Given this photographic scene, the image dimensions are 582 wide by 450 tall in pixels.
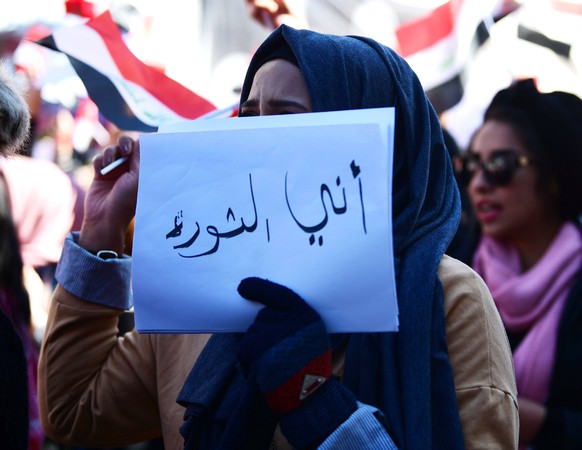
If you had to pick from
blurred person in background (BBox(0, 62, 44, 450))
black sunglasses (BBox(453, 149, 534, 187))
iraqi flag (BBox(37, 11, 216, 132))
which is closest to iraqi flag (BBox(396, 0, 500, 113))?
black sunglasses (BBox(453, 149, 534, 187))

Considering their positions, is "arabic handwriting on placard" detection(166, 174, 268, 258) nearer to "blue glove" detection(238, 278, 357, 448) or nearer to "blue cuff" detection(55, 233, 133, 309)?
"blue glove" detection(238, 278, 357, 448)

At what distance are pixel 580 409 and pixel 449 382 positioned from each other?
1.31 metres

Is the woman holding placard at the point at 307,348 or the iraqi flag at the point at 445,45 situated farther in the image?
the iraqi flag at the point at 445,45

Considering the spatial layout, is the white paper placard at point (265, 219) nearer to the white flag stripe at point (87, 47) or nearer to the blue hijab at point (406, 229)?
the blue hijab at point (406, 229)

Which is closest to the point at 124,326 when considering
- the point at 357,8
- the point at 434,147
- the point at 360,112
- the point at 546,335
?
the point at 546,335

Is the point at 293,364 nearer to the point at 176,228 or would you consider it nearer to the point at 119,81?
the point at 176,228

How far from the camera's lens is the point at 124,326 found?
12.4ft

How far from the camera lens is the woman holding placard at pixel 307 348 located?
4.14 ft

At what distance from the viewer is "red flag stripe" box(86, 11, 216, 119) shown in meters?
2.49

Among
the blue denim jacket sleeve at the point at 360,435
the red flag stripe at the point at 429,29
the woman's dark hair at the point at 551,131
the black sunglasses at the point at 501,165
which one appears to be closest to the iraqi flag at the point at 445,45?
the red flag stripe at the point at 429,29

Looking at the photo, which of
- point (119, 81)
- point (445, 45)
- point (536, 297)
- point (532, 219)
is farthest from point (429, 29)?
point (119, 81)

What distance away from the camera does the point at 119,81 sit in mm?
2396

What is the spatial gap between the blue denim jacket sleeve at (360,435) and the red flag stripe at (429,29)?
10.3ft

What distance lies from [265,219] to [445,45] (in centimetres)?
310
